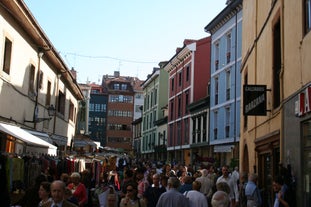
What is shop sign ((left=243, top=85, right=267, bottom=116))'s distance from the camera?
14.6 m

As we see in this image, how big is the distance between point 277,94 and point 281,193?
5.11 meters

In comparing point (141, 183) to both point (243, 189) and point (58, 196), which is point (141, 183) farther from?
point (58, 196)

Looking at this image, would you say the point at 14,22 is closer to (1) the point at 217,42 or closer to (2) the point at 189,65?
(1) the point at 217,42

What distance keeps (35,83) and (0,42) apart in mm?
5436

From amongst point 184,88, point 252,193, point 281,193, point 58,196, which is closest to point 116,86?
point 184,88

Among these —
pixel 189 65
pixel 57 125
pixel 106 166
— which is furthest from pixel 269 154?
pixel 189 65

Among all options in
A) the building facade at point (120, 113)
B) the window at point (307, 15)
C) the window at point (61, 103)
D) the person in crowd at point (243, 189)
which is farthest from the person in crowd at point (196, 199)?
the building facade at point (120, 113)

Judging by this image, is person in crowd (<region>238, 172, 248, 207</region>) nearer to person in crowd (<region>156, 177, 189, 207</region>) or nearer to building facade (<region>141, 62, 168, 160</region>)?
Answer: person in crowd (<region>156, 177, 189, 207</region>)

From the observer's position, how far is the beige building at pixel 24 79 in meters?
13.9

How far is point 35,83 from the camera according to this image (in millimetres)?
19109

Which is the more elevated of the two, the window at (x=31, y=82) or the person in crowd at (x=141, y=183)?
the window at (x=31, y=82)

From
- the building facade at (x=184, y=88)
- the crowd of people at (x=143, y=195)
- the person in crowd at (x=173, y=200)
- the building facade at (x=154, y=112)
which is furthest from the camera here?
the building facade at (x=154, y=112)

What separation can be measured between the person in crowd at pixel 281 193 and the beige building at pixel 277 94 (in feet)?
1.28

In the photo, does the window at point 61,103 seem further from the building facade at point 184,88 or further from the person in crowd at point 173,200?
the person in crowd at point 173,200
